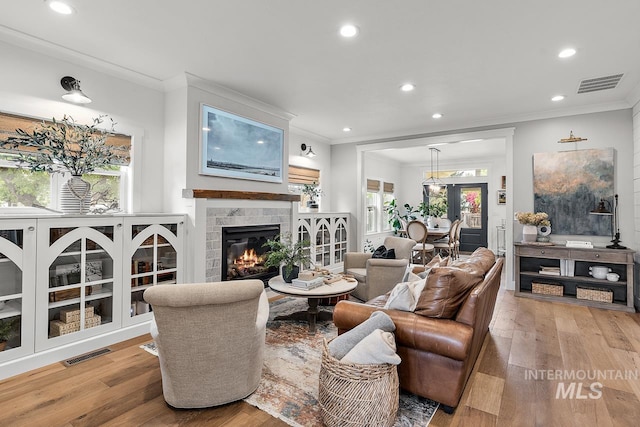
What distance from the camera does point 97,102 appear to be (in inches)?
129

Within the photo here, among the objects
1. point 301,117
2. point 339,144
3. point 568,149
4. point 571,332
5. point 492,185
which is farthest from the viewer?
point 492,185

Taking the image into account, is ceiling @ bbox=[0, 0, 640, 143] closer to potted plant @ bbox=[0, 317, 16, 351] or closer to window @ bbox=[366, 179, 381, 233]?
potted plant @ bbox=[0, 317, 16, 351]

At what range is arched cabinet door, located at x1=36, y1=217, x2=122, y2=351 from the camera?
8.35ft

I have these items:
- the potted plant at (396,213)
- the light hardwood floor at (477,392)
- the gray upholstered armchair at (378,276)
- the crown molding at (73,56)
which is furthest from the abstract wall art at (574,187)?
the crown molding at (73,56)

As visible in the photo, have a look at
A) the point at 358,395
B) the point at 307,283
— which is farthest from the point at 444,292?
the point at 307,283

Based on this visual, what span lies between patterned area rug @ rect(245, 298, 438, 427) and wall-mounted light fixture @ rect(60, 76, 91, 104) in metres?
2.76

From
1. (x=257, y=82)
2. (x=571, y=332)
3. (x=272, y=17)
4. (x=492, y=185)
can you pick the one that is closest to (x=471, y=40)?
(x=272, y=17)

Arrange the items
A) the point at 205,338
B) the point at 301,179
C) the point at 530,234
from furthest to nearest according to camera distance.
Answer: the point at 301,179, the point at 530,234, the point at 205,338

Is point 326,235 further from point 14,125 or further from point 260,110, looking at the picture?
point 14,125

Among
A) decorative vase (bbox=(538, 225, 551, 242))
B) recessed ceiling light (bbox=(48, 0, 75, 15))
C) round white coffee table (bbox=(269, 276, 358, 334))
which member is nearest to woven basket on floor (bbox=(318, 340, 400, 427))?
round white coffee table (bbox=(269, 276, 358, 334))

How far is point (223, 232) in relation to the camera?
12.7ft

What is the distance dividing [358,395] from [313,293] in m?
1.34

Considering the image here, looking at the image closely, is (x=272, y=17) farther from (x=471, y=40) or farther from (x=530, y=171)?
(x=530, y=171)

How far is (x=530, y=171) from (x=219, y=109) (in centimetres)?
444
